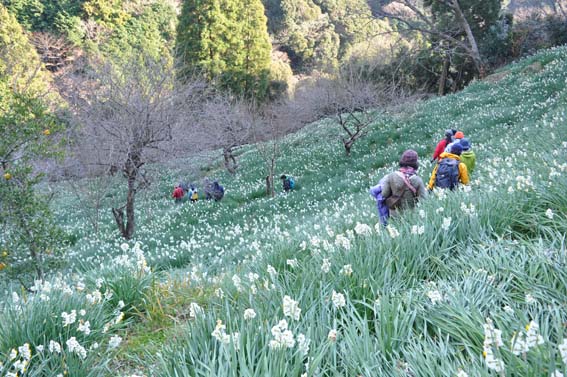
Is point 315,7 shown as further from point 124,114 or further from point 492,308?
point 492,308

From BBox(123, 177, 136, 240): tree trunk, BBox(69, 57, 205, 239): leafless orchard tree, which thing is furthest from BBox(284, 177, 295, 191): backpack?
BBox(123, 177, 136, 240): tree trunk

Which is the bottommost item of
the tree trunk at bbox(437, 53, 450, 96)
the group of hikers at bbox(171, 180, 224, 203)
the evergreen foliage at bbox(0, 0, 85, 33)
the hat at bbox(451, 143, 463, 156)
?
the group of hikers at bbox(171, 180, 224, 203)

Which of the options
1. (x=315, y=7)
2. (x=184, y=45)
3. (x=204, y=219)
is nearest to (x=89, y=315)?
(x=204, y=219)

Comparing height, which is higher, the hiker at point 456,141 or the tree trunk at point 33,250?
the hiker at point 456,141

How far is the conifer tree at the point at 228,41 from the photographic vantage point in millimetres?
30659

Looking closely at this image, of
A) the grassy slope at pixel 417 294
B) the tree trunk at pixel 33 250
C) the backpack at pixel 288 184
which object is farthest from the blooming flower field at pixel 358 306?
the backpack at pixel 288 184

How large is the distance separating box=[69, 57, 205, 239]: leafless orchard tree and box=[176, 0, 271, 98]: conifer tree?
19.4 m

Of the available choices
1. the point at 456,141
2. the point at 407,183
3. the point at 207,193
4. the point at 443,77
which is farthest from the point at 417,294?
the point at 443,77

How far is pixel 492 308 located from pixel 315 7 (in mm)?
54883

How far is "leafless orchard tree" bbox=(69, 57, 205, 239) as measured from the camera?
9422 mm

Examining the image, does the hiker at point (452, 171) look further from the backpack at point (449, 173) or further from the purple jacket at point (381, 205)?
the purple jacket at point (381, 205)

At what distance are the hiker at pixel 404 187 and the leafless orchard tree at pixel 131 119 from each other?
6322 millimetres

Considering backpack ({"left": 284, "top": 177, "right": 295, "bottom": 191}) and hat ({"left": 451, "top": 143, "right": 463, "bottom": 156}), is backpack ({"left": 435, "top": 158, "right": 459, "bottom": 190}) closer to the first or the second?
hat ({"left": 451, "top": 143, "right": 463, "bottom": 156})

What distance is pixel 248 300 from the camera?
289 centimetres
